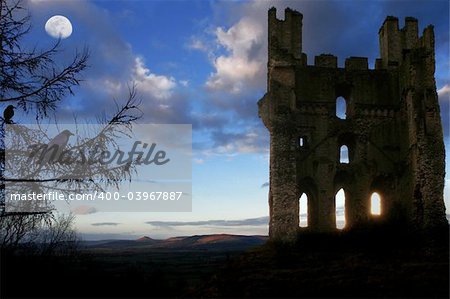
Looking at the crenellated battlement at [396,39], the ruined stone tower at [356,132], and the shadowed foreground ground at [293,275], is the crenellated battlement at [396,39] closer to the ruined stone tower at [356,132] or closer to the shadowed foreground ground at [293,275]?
the ruined stone tower at [356,132]

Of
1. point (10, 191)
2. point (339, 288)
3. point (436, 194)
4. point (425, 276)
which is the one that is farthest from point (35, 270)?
point (436, 194)

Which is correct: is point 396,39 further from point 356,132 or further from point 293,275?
point 293,275

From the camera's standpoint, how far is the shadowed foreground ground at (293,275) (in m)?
11.8

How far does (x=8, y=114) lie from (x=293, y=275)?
9.89 meters

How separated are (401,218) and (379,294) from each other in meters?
10.6

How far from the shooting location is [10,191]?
7965 millimetres

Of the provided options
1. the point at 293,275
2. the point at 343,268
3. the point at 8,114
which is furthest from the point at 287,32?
the point at 8,114

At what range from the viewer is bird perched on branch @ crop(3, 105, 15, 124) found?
7934 millimetres

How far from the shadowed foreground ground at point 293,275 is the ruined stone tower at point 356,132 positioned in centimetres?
167

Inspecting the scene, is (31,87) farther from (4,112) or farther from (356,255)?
(356,255)

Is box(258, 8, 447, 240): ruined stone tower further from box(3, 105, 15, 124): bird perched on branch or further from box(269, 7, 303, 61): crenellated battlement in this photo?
box(3, 105, 15, 124): bird perched on branch

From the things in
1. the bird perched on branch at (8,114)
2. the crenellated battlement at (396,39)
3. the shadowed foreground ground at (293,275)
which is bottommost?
the shadowed foreground ground at (293,275)

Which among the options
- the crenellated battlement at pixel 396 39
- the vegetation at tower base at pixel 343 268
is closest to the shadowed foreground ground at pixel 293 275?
the vegetation at tower base at pixel 343 268

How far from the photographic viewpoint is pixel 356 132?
22906 mm
